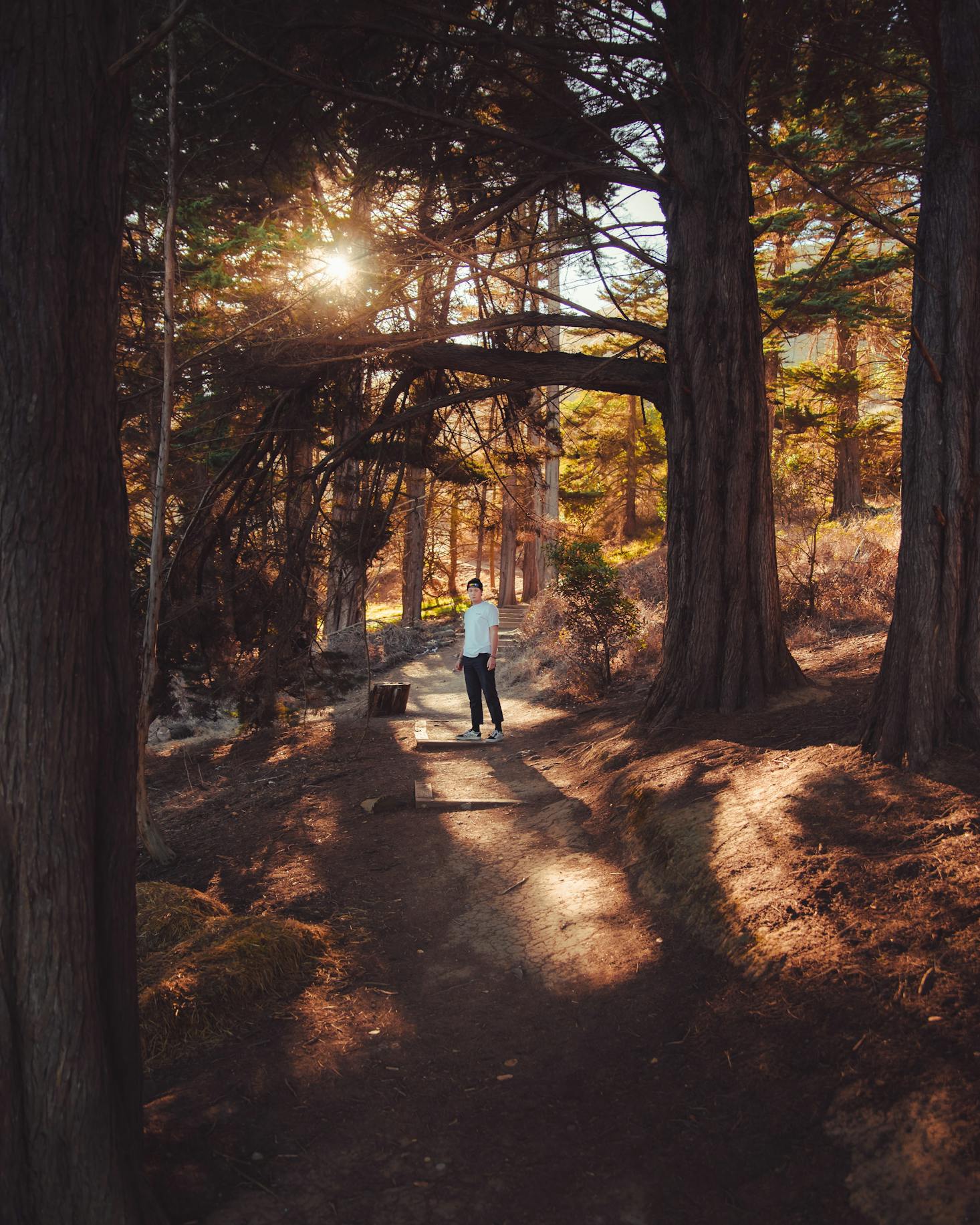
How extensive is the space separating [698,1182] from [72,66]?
4.59 metres

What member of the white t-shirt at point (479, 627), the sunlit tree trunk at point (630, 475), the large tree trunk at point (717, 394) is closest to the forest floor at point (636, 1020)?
the large tree trunk at point (717, 394)

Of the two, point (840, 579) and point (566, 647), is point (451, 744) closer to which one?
point (566, 647)

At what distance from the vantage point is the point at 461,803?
27.2 feet

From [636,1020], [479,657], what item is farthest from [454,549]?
[636,1020]

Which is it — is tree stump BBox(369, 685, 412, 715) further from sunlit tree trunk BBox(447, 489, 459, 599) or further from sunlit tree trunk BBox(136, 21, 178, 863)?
sunlit tree trunk BBox(447, 489, 459, 599)

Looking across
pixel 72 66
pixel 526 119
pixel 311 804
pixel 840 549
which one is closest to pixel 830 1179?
pixel 72 66

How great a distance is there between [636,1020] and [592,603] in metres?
8.66

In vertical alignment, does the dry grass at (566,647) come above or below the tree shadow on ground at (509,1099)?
above

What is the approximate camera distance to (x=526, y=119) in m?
8.70

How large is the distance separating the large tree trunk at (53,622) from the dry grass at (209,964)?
1.44 metres

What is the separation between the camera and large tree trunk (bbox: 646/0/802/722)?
8.23 meters

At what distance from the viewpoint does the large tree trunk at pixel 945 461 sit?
5438mm

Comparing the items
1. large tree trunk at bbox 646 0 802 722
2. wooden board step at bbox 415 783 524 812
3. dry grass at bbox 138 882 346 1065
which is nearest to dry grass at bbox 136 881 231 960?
dry grass at bbox 138 882 346 1065

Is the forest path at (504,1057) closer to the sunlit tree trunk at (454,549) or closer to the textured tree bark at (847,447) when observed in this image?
the textured tree bark at (847,447)
